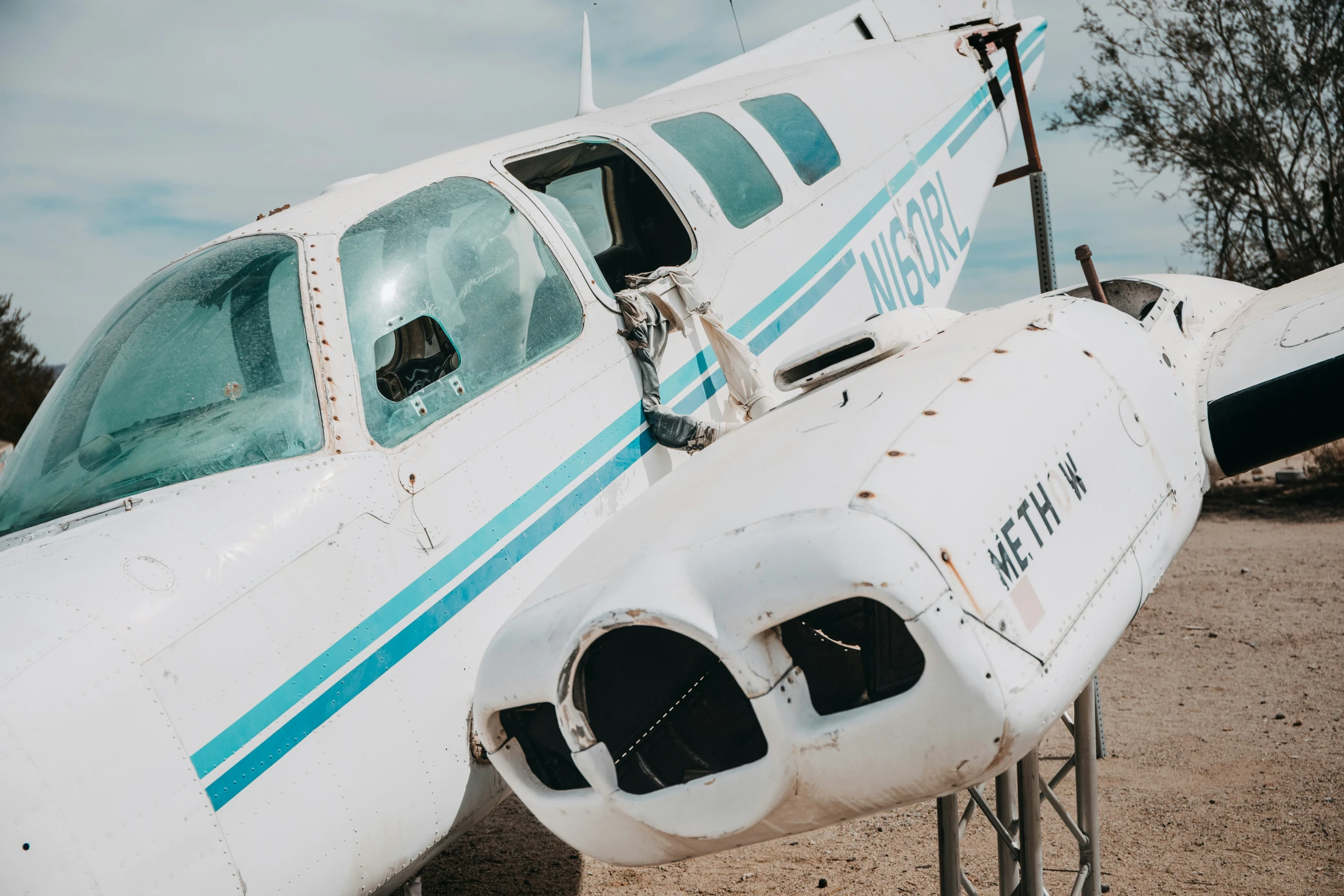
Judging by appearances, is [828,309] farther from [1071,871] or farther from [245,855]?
[245,855]

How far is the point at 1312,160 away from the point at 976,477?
18.0 m

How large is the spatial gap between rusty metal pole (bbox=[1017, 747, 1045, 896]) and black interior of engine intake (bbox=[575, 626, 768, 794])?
1.52 metres

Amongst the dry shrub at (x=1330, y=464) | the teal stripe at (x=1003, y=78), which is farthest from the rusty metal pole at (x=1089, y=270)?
the dry shrub at (x=1330, y=464)

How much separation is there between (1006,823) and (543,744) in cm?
222

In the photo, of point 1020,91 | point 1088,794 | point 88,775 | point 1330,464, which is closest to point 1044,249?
point 1020,91

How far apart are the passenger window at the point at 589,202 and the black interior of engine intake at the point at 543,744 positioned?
2899 millimetres

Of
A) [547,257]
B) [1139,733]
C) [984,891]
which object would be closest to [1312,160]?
[1139,733]

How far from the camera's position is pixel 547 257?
3607 mm

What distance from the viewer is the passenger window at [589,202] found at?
16.3 feet

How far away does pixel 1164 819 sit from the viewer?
582 centimetres

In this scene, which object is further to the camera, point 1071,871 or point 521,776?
point 1071,871

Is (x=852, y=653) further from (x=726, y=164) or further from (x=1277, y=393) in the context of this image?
(x=726, y=164)

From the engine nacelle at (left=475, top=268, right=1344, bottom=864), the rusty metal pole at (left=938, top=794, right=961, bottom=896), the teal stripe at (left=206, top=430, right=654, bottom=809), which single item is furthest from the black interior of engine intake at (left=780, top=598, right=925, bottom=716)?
the rusty metal pole at (left=938, top=794, right=961, bottom=896)

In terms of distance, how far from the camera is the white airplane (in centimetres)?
217
